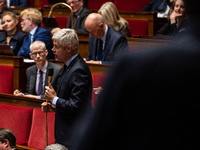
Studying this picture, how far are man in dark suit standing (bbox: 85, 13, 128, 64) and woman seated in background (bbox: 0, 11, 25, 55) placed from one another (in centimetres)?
66

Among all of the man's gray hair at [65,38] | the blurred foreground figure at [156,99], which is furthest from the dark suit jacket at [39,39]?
the blurred foreground figure at [156,99]

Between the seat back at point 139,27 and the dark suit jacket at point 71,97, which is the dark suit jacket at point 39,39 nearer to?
the seat back at point 139,27

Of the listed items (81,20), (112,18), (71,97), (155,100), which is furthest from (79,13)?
(155,100)

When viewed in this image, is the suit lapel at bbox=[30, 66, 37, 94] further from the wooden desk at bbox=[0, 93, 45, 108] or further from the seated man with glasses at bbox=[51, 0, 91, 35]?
the seated man with glasses at bbox=[51, 0, 91, 35]

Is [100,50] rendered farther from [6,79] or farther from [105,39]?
[6,79]

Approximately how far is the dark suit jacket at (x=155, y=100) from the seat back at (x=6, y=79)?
6.05 feet

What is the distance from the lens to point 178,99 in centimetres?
23

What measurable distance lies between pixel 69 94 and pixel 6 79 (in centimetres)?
96

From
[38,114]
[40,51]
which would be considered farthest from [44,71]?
[38,114]

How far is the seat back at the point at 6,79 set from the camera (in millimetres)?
2018

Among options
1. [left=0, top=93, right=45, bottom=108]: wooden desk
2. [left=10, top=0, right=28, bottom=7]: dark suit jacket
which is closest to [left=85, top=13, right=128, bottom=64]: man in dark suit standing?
[left=0, top=93, right=45, bottom=108]: wooden desk

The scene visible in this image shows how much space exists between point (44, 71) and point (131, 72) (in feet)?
5.22

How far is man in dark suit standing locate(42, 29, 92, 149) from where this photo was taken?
112 centimetres

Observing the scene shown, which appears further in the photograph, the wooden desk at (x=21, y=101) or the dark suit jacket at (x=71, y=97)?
the wooden desk at (x=21, y=101)
